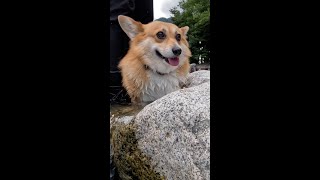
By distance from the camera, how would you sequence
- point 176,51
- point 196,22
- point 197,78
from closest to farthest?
1. point 196,22
2. point 176,51
3. point 197,78

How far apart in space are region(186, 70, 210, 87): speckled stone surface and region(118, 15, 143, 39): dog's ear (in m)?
0.37

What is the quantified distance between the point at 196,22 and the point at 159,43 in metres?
0.24

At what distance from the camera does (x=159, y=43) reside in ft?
5.92

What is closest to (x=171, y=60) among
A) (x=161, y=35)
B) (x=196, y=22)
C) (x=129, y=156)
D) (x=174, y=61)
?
(x=174, y=61)

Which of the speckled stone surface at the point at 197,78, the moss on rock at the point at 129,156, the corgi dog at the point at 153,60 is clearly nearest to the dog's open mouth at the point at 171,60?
the corgi dog at the point at 153,60

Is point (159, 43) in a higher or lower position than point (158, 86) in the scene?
higher

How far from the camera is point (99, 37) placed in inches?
57.2

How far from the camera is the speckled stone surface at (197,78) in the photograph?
5.69 ft

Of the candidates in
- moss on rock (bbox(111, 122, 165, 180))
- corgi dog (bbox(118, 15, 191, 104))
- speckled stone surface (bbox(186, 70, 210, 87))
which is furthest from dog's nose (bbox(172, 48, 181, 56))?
moss on rock (bbox(111, 122, 165, 180))

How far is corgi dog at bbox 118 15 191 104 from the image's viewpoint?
1.78m

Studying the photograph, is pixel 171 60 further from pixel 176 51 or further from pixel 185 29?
pixel 185 29
